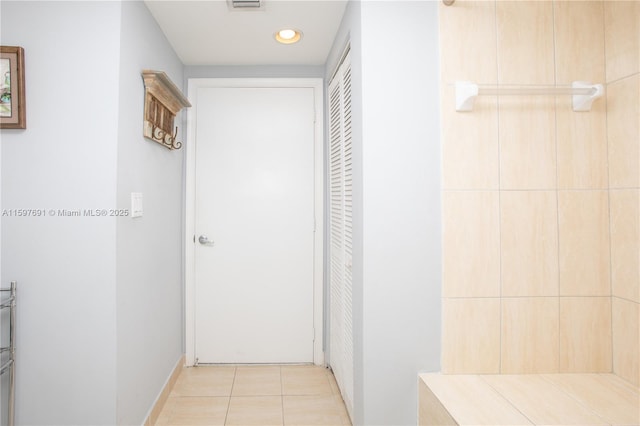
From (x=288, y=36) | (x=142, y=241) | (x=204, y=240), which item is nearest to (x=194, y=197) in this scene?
(x=204, y=240)

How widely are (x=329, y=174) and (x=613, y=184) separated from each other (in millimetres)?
1621

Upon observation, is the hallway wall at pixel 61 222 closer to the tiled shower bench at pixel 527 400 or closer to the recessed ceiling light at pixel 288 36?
the recessed ceiling light at pixel 288 36

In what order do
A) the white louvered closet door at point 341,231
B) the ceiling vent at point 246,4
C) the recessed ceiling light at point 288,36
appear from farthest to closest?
1. the recessed ceiling light at point 288,36
2. the white louvered closet door at point 341,231
3. the ceiling vent at point 246,4

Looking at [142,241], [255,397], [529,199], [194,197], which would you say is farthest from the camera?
[194,197]

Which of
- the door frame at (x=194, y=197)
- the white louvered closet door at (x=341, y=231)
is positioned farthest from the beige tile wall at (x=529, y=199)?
the door frame at (x=194, y=197)

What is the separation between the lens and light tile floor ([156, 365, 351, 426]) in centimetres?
206

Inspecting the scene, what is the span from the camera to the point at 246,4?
186cm

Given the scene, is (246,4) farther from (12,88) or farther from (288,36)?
(12,88)

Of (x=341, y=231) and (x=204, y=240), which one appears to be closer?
(x=341, y=231)

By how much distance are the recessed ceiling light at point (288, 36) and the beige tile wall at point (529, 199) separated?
0.93m

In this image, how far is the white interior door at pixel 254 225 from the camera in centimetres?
270

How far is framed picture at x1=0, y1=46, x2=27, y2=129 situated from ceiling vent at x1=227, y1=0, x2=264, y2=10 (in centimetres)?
95

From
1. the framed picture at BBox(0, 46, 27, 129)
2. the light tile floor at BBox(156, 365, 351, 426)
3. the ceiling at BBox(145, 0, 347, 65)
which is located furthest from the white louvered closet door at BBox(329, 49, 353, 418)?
the framed picture at BBox(0, 46, 27, 129)

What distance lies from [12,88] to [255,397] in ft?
6.64
